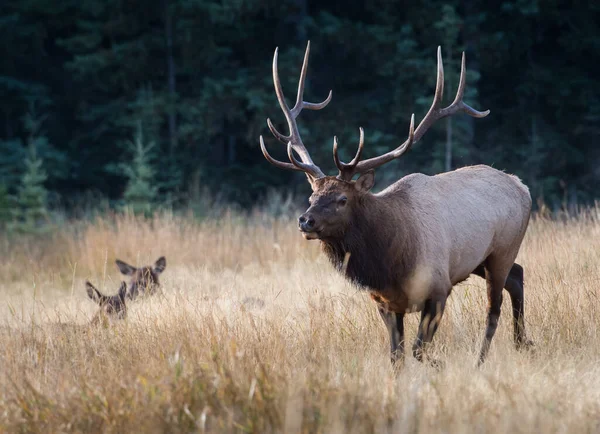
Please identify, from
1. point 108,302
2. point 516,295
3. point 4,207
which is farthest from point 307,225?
point 4,207

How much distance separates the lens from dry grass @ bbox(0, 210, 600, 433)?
4.19 meters

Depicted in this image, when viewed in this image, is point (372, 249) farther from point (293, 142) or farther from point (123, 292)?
point (123, 292)

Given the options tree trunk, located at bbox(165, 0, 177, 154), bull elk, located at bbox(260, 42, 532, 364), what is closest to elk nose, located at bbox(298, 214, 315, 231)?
bull elk, located at bbox(260, 42, 532, 364)

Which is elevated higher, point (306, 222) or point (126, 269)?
point (306, 222)

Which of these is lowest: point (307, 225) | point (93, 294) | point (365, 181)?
point (93, 294)

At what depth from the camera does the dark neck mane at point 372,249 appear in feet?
19.4

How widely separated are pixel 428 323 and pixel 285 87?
15.9 metres

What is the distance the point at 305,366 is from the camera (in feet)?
17.0

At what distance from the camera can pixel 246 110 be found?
22844 millimetres

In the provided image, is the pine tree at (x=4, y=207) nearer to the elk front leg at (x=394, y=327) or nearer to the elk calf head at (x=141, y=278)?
the elk calf head at (x=141, y=278)

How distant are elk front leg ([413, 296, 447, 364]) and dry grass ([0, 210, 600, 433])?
0.35 ft

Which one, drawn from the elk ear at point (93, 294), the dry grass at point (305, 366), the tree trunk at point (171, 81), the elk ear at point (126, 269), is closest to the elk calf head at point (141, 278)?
the elk ear at point (126, 269)

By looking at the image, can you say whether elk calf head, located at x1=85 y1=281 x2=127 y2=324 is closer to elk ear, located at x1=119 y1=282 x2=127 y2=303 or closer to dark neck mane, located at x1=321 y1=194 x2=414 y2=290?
elk ear, located at x1=119 y1=282 x2=127 y2=303

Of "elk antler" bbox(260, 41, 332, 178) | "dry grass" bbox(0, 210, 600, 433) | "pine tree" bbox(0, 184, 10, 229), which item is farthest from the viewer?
"pine tree" bbox(0, 184, 10, 229)
